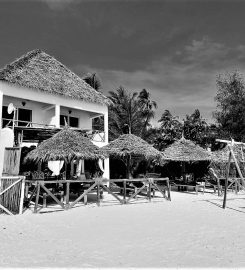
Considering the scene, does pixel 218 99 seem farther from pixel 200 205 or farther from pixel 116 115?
pixel 200 205

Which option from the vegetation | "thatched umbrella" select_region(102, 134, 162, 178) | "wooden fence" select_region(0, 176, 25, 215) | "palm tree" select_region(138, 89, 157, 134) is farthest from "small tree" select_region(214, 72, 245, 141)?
"wooden fence" select_region(0, 176, 25, 215)

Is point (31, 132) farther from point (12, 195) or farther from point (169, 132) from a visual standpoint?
point (169, 132)

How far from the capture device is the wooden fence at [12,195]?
9289mm

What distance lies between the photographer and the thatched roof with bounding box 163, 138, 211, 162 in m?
17.8

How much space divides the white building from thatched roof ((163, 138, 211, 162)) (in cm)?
441

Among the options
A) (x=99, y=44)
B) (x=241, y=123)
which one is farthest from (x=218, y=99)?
(x=99, y=44)

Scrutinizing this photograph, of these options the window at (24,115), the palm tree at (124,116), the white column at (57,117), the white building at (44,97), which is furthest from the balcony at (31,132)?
the palm tree at (124,116)

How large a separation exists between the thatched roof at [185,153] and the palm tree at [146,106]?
1078 centimetres

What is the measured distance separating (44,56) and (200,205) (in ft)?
48.9

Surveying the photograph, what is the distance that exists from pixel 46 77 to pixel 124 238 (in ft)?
50.0

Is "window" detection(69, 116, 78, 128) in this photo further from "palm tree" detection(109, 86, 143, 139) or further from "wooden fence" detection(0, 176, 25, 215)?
"wooden fence" detection(0, 176, 25, 215)

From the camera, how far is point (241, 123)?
25781 mm

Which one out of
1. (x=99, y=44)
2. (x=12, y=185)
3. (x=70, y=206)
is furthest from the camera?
(x=99, y=44)

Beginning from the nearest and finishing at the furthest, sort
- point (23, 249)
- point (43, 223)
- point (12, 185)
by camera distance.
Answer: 1. point (23, 249)
2. point (43, 223)
3. point (12, 185)
